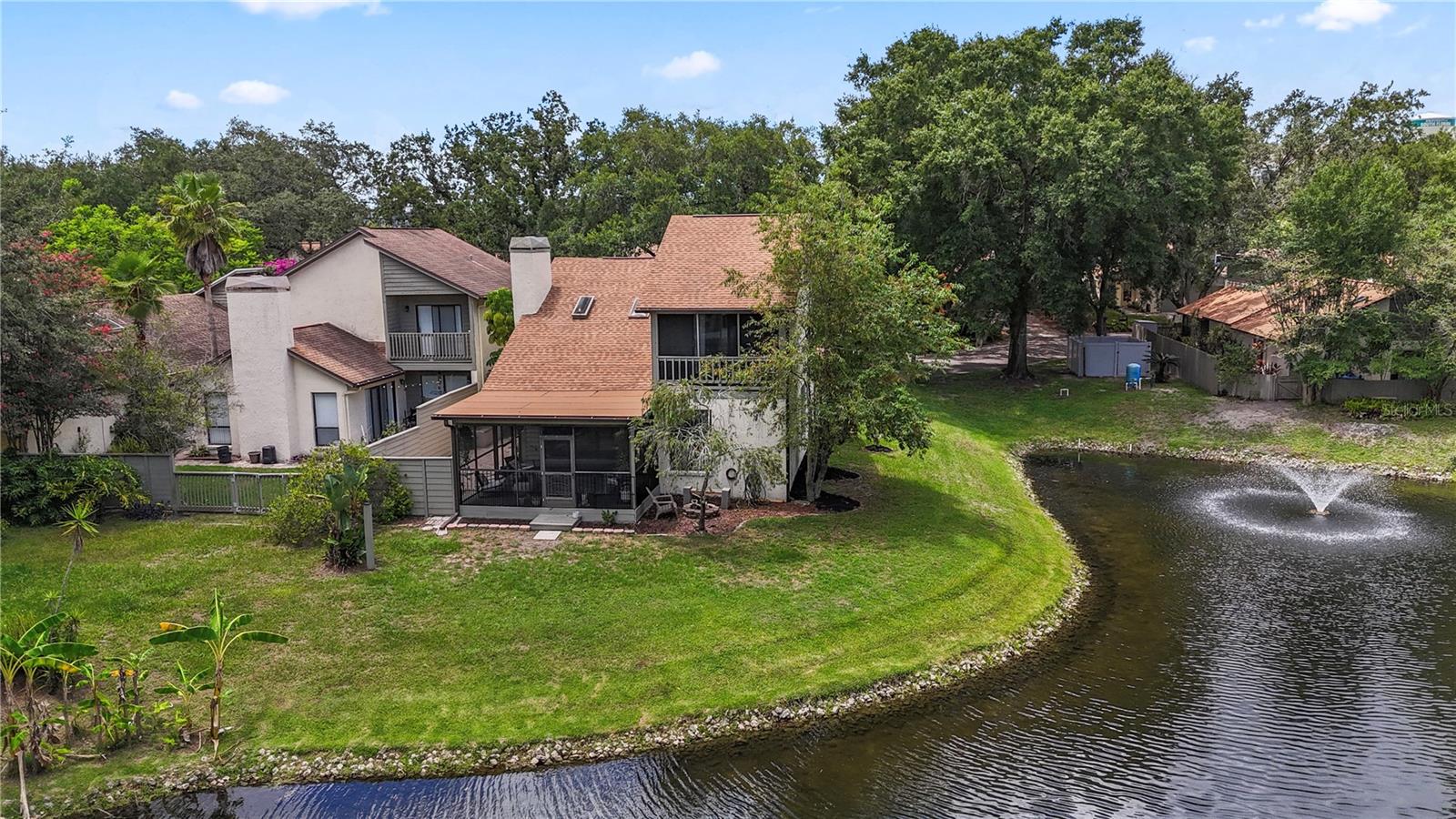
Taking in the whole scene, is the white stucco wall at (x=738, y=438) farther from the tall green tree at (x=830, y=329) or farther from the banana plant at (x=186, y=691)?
the banana plant at (x=186, y=691)

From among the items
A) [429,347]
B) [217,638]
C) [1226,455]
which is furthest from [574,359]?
[1226,455]

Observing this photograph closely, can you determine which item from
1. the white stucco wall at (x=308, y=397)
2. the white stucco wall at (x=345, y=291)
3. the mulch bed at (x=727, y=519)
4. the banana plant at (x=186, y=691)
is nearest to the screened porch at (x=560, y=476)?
the mulch bed at (x=727, y=519)

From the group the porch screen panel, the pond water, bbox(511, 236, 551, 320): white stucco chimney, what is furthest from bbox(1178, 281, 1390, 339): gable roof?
bbox(511, 236, 551, 320): white stucco chimney

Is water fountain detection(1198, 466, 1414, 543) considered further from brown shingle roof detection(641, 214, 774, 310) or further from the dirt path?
the dirt path

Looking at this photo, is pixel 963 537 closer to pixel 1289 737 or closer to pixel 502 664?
pixel 1289 737

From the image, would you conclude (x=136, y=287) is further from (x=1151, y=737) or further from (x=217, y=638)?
(x=1151, y=737)

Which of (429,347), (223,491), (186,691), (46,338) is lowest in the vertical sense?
(186,691)

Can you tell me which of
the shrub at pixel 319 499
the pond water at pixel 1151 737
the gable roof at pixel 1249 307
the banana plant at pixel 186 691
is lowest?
the pond water at pixel 1151 737
